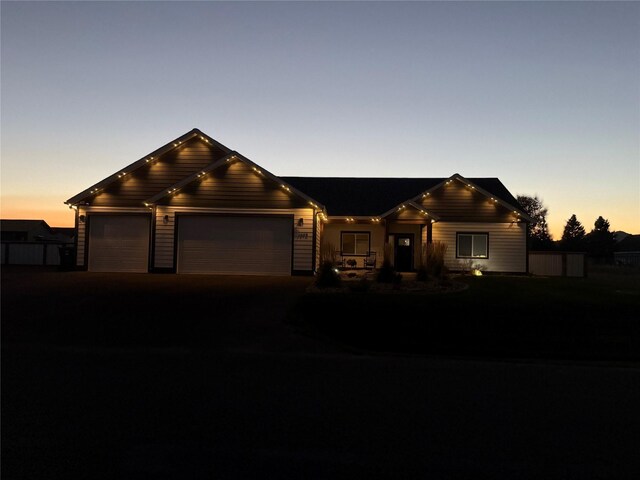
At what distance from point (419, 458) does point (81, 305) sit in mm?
11380

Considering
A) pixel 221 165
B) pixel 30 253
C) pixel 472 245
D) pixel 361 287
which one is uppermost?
pixel 221 165

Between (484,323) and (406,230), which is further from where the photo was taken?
(406,230)

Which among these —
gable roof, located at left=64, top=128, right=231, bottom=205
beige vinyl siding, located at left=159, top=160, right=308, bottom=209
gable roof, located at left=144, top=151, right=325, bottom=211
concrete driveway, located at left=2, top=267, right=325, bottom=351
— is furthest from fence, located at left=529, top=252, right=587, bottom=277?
gable roof, located at left=64, top=128, right=231, bottom=205

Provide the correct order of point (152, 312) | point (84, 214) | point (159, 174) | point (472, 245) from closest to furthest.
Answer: point (152, 312)
point (84, 214)
point (159, 174)
point (472, 245)

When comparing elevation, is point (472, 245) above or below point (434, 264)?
above

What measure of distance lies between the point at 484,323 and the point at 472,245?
50.0 feet

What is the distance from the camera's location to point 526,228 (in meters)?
28.2

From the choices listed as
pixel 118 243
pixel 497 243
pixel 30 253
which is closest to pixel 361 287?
pixel 118 243

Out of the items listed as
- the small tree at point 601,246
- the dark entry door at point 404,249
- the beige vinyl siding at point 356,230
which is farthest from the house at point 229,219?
the small tree at point 601,246

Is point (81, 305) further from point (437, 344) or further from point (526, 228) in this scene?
point (526, 228)

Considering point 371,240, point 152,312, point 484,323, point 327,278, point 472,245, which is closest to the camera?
point 484,323

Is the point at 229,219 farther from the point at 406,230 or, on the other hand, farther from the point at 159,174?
the point at 406,230

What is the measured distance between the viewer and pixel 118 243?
2441 cm

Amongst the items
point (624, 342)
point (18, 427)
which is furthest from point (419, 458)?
point (624, 342)
